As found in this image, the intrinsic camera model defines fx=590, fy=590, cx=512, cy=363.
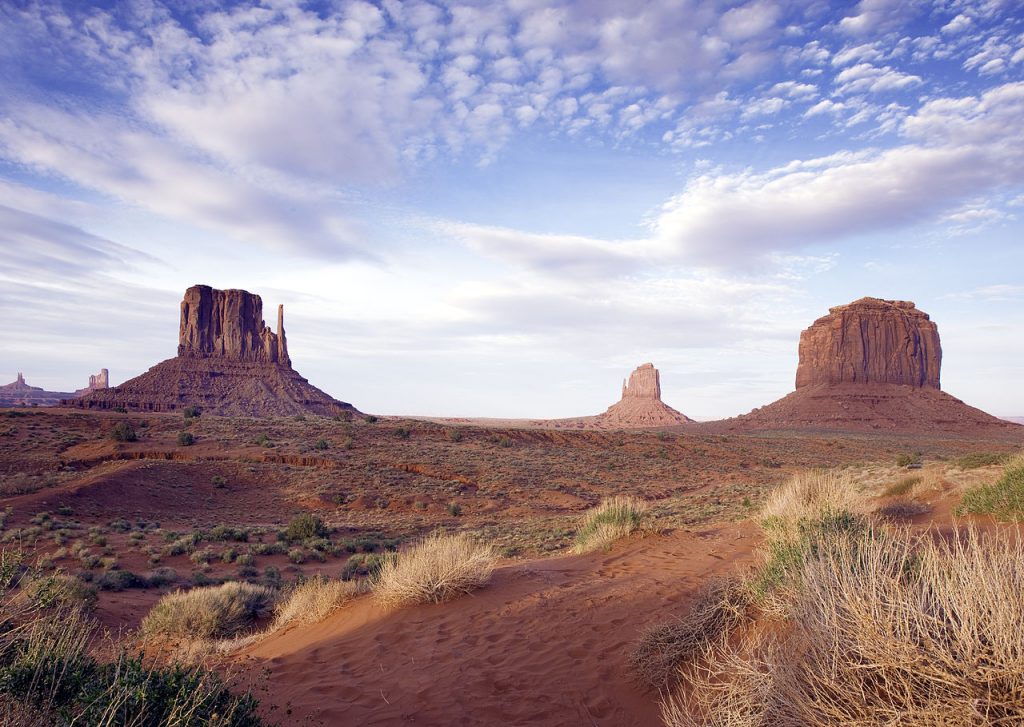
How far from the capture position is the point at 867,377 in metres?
91.2

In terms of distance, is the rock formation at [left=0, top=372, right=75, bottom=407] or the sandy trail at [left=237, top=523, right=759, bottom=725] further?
the rock formation at [left=0, top=372, right=75, bottom=407]

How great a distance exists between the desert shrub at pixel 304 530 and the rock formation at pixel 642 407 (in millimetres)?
102699

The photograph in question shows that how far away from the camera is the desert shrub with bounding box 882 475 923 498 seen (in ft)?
52.5

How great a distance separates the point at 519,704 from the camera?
5.66 metres

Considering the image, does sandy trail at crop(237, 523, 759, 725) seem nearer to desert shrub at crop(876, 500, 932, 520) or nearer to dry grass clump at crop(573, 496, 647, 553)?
dry grass clump at crop(573, 496, 647, 553)

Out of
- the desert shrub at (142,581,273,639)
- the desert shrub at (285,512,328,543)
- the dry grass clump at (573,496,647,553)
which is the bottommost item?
the desert shrub at (285,512,328,543)

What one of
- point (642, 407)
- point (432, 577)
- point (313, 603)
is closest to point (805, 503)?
point (432, 577)

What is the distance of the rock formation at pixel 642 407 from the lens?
124688 millimetres

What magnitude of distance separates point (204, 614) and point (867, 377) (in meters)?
102

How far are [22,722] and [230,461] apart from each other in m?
31.1

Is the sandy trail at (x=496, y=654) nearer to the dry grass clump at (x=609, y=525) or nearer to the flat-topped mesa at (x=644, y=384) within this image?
the dry grass clump at (x=609, y=525)

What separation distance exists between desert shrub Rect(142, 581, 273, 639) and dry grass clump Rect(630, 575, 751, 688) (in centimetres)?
657

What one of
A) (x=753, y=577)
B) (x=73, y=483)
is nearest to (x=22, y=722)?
(x=753, y=577)

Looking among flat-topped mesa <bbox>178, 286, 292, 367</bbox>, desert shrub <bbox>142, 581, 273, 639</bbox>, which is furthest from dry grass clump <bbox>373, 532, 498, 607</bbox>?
flat-topped mesa <bbox>178, 286, 292, 367</bbox>
